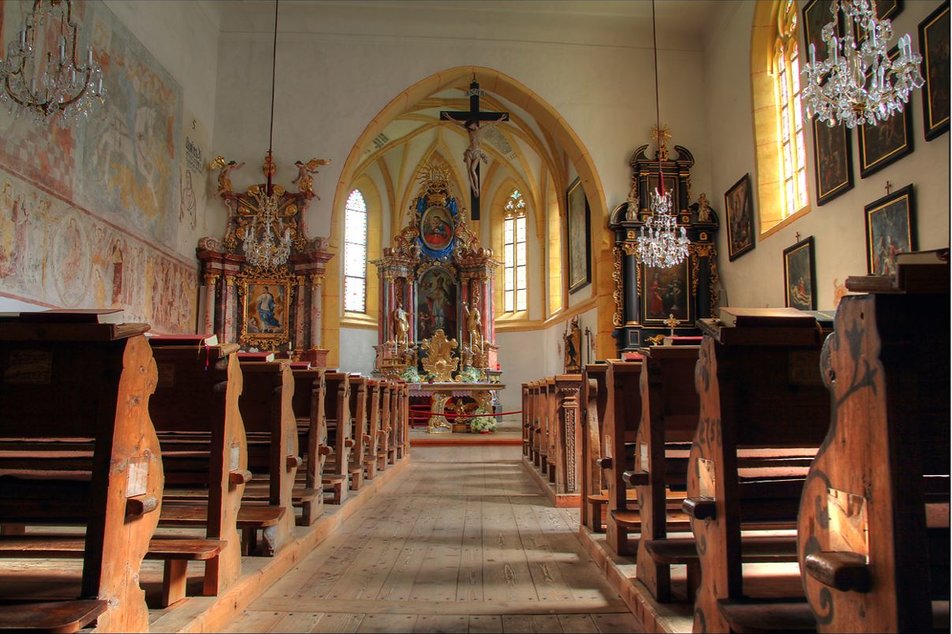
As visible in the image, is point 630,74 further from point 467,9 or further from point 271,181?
point 271,181

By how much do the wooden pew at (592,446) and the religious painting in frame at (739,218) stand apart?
768cm

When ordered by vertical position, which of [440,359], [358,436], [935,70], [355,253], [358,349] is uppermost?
[355,253]

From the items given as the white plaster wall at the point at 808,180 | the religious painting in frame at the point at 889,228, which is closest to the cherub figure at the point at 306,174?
the white plaster wall at the point at 808,180

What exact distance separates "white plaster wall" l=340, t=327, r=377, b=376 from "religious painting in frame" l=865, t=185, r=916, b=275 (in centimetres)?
1310

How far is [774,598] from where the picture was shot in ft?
6.16

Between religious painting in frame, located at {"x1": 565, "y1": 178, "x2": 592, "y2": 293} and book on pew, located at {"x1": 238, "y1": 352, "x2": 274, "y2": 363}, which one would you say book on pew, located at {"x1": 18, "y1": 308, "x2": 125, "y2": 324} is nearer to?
book on pew, located at {"x1": 238, "y1": 352, "x2": 274, "y2": 363}

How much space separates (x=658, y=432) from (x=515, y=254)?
57.0 ft

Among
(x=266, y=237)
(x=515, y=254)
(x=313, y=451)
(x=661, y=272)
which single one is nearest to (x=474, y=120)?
(x=266, y=237)

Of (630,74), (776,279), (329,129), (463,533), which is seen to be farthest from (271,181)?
Result: (463,533)

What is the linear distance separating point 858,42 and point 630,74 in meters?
5.77

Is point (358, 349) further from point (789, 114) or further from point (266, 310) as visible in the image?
point (789, 114)

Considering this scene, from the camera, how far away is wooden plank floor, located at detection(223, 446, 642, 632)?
2.54 metres

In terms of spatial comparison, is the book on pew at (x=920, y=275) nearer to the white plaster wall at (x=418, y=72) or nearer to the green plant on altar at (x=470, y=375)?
the white plaster wall at (x=418, y=72)

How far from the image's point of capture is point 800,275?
9.32 metres
